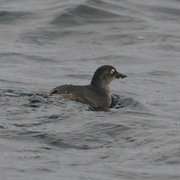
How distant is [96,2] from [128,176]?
13.5 m

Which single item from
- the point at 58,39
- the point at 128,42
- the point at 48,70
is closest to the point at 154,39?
the point at 128,42

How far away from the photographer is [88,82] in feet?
40.8

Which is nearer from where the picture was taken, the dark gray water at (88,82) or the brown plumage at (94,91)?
the dark gray water at (88,82)

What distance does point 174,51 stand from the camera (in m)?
15.4

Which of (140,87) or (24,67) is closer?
(140,87)

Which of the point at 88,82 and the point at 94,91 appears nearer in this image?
the point at 94,91

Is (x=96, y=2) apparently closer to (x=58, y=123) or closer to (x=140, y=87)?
(x=140, y=87)

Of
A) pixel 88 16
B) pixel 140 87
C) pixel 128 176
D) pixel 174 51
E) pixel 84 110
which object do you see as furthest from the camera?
pixel 88 16

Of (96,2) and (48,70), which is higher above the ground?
(96,2)

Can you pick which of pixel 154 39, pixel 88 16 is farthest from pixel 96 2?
pixel 154 39

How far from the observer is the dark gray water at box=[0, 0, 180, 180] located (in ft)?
22.9

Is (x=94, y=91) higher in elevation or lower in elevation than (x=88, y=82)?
higher

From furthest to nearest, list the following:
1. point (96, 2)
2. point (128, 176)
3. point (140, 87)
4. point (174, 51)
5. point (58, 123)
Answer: point (96, 2) → point (174, 51) → point (140, 87) → point (58, 123) → point (128, 176)

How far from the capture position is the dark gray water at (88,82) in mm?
6965
